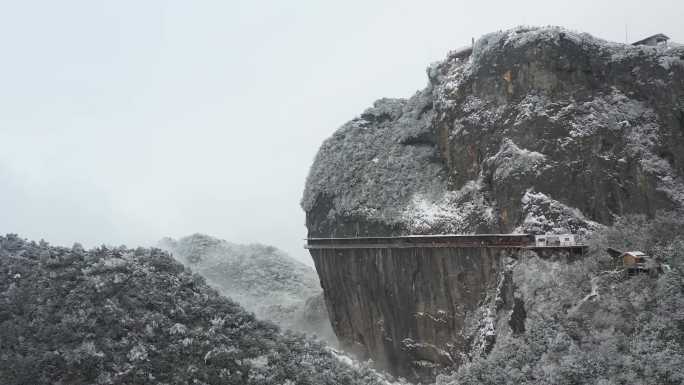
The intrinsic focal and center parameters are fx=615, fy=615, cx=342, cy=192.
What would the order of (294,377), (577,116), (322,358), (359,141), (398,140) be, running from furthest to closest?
(359,141) < (398,140) < (577,116) < (322,358) < (294,377)

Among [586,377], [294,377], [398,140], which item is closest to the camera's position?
[586,377]

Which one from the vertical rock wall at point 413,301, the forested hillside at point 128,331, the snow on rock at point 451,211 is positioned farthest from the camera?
the snow on rock at point 451,211

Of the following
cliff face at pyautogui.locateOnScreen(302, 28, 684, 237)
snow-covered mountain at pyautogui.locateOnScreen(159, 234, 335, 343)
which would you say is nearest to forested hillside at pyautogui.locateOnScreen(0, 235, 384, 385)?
cliff face at pyautogui.locateOnScreen(302, 28, 684, 237)

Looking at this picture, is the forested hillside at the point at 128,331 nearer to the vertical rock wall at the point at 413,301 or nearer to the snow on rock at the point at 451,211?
the vertical rock wall at the point at 413,301

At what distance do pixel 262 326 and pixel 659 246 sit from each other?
14.8 metres

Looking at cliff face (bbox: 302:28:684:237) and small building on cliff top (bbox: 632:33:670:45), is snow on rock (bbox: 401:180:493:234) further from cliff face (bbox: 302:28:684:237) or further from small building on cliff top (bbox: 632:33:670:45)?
small building on cliff top (bbox: 632:33:670:45)

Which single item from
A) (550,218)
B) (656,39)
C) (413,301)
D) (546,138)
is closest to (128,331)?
(413,301)

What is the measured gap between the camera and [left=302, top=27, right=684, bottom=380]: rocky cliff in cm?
2389

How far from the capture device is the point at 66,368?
19.0 m

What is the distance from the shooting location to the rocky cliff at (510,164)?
78.4ft

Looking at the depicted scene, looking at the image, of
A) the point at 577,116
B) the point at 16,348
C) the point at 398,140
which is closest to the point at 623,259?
the point at 577,116

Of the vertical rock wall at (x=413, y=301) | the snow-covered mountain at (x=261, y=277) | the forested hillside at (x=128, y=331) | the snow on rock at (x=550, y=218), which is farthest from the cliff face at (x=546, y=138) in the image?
the snow-covered mountain at (x=261, y=277)

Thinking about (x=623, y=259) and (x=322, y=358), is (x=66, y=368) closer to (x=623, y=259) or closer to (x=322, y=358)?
(x=322, y=358)

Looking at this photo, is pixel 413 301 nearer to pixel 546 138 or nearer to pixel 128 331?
pixel 546 138
